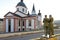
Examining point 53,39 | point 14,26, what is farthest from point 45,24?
point 14,26

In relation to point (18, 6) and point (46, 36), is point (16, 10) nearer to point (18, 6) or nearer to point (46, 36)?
point (18, 6)

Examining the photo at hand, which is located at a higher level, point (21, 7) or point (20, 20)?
point (21, 7)

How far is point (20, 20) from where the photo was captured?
151ft

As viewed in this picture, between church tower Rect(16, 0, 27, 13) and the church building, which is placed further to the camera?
church tower Rect(16, 0, 27, 13)

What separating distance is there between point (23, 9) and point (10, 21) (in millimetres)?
6862

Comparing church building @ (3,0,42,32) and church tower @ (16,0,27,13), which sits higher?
church tower @ (16,0,27,13)

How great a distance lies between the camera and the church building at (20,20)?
43.5 meters

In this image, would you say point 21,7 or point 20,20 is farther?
point 21,7

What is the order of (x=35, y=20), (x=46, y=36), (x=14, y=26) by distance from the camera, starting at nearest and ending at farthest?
(x=46, y=36) < (x=14, y=26) < (x=35, y=20)

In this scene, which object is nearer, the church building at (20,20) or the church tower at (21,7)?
the church building at (20,20)

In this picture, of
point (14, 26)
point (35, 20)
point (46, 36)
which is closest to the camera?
point (46, 36)

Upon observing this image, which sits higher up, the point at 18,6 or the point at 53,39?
the point at 18,6

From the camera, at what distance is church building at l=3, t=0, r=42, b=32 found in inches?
1711

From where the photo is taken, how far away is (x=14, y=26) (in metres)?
43.5
